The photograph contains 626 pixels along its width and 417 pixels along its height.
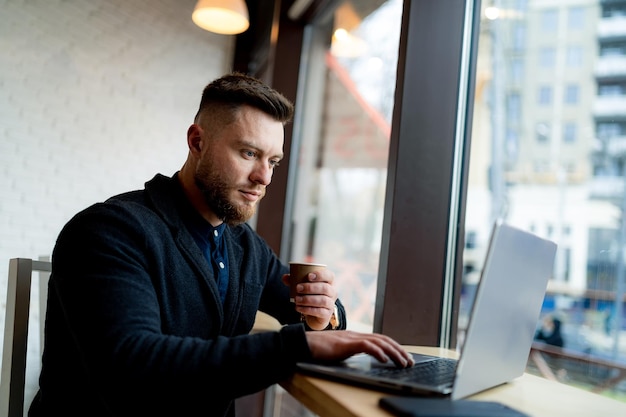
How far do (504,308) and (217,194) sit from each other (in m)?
0.80

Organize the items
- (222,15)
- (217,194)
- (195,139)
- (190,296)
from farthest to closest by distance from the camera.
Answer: (222,15)
(195,139)
(217,194)
(190,296)

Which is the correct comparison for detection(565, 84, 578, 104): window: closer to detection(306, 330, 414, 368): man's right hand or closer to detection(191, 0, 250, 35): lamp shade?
detection(306, 330, 414, 368): man's right hand

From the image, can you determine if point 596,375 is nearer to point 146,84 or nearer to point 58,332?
point 58,332

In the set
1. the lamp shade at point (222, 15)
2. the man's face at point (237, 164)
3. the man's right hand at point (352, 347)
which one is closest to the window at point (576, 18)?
the man's face at point (237, 164)

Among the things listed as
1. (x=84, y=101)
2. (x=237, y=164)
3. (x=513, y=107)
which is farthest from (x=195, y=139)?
(x=84, y=101)

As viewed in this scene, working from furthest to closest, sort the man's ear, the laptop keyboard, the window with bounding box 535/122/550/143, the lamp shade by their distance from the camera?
1. the lamp shade
2. the window with bounding box 535/122/550/143
3. the man's ear
4. the laptop keyboard

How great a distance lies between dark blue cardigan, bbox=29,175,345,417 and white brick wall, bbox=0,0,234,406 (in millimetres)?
2725

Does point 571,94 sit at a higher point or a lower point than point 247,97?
higher

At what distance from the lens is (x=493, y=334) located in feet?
2.77

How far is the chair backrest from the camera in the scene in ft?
4.12

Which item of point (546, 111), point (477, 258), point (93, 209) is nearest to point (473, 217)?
point (477, 258)

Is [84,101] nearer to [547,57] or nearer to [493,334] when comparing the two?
[547,57]

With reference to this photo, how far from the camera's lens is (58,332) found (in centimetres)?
119

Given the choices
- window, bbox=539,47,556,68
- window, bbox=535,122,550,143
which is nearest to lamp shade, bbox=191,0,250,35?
window, bbox=539,47,556,68
